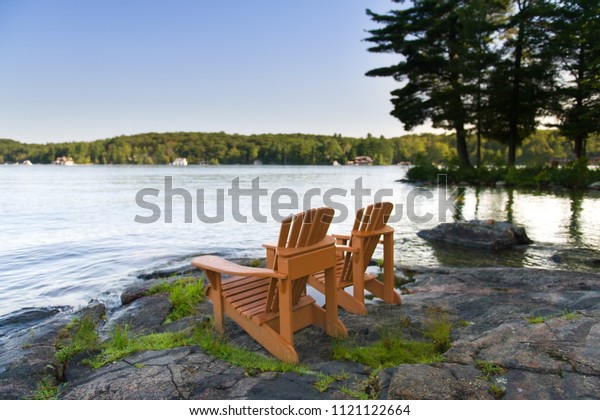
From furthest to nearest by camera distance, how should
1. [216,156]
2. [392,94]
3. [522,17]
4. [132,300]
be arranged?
[216,156], [392,94], [522,17], [132,300]

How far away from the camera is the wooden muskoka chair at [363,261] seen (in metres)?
4.69

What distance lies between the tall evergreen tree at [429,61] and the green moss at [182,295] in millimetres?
27442

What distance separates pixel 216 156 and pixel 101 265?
126m

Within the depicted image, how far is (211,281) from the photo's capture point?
3.97 metres

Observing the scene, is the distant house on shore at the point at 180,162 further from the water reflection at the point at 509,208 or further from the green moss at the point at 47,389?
the green moss at the point at 47,389

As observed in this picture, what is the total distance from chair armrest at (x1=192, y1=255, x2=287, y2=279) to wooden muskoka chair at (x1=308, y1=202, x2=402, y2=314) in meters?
1.26

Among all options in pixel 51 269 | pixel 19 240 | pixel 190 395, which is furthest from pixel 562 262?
pixel 19 240

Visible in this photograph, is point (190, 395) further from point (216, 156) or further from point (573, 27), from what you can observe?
point (216, 156)

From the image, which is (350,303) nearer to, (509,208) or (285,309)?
(285,309)

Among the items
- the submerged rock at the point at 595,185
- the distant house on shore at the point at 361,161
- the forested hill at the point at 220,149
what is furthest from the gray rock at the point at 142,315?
the distant house on shore at the point at 361,161

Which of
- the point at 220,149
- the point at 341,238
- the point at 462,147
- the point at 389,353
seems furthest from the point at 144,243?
the point at 220,149

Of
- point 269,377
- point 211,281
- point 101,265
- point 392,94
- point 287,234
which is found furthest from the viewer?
point 392,94

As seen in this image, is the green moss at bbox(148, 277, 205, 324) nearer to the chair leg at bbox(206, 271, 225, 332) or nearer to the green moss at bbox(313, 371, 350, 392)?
the chair leg at bbox(206, 271, 225, 332)

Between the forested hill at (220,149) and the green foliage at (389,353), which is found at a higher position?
the forested hill at (220,149)
